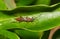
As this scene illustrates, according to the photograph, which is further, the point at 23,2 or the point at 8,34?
the point at 23,2

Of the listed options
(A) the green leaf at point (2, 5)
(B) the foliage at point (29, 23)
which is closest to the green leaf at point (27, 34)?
(B) the foliage at point (29, 23)

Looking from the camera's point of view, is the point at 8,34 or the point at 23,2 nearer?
the point at 8,34

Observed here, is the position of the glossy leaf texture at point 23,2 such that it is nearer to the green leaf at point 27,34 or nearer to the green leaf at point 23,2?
the green leaf at point 23,2

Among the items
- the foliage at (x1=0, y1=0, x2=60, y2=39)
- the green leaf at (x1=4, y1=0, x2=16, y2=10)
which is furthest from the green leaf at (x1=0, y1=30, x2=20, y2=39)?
the green leaf at (x1=4, y1=0, x2=16, y2=10)

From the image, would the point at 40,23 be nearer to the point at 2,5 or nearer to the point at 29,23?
the point at 29,23

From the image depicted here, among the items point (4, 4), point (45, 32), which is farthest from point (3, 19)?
point (45, 32)

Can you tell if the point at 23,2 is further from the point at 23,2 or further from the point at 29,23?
the point at 29,23

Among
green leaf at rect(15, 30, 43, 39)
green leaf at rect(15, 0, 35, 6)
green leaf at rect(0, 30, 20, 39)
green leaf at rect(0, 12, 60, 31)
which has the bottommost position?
green leaf at rect(15, 30, 43, 39)

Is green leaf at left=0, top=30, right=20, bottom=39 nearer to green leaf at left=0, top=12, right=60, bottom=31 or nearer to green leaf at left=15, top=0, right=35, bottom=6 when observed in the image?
green leaf at left=0, top=12, right=60, bottom=31

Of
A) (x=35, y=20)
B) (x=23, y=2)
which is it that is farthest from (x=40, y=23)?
(x=23, y=2)

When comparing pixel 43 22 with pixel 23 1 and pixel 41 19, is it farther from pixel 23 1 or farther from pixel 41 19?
pixel 23 1

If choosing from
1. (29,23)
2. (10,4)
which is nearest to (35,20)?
(29,23)

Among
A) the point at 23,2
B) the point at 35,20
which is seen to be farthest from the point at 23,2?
the point at 35,20
